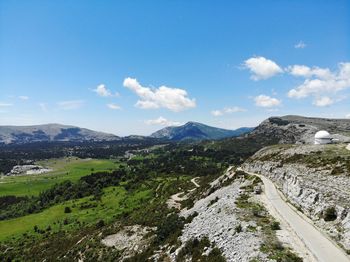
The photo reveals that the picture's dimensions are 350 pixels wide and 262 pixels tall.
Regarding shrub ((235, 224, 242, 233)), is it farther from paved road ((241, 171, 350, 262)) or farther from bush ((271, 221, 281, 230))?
paved road ((241, 171, 350, 262))

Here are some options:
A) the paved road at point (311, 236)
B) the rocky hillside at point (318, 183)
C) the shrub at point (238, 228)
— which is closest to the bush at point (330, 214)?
the rocky hillside at point (318, 183)

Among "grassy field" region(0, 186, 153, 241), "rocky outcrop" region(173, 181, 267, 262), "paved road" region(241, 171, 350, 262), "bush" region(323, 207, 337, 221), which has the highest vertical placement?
"bush" region(323, 207, 337, 221)

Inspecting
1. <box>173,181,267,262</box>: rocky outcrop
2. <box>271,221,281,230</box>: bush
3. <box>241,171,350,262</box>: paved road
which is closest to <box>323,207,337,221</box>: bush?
<box>241,171,350,262</box>: paved road

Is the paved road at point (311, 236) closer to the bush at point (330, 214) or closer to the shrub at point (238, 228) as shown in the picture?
the bush at point (330, 214)

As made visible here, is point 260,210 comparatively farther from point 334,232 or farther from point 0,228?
point 0,228

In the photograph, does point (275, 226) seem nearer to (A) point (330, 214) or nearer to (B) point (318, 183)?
(A) point (330, 214)
